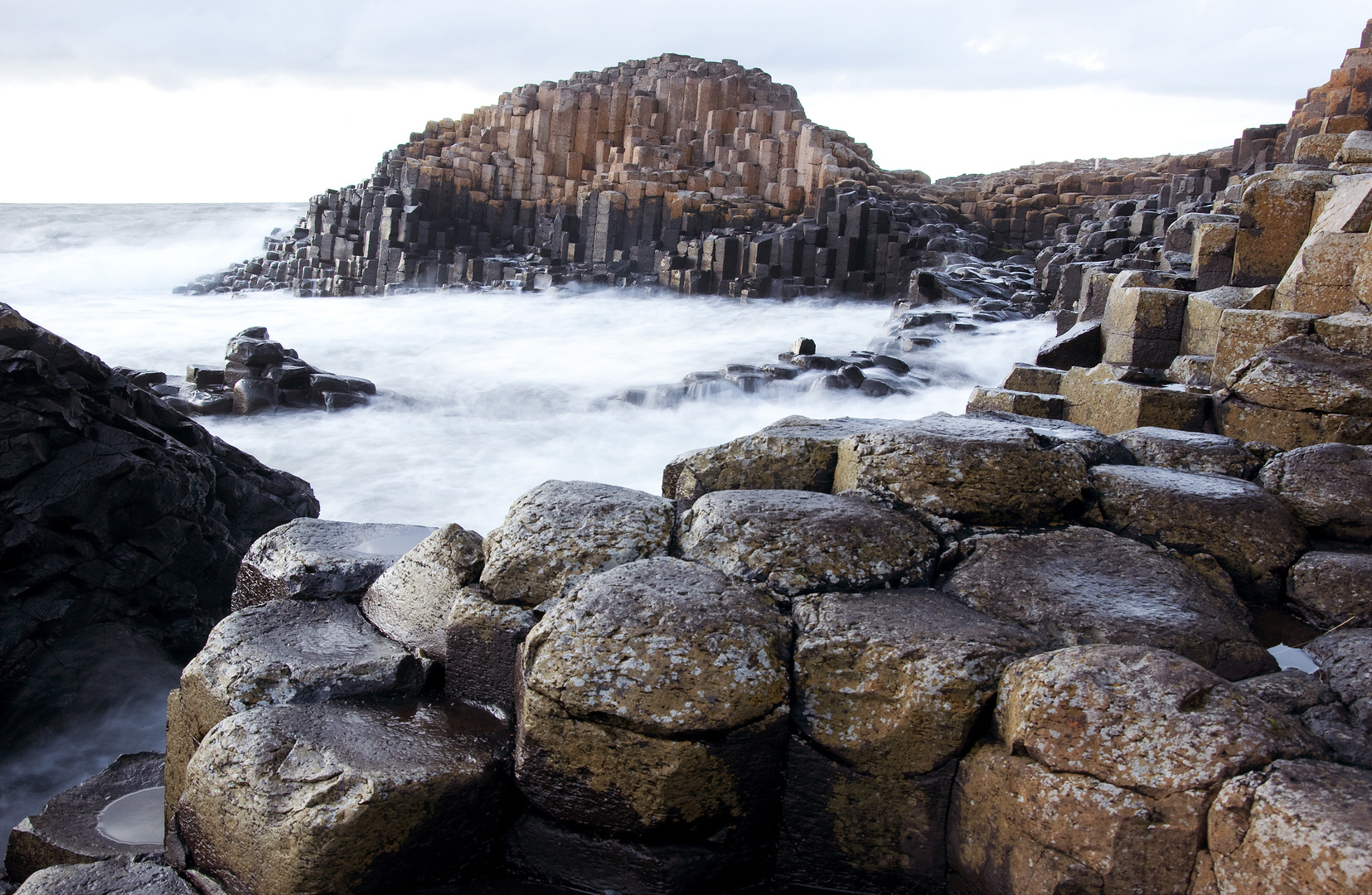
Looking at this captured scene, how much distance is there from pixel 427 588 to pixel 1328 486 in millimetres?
3098

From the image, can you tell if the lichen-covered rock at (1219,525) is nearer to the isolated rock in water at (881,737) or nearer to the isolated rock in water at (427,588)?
the isolated rock in water at (881,737)

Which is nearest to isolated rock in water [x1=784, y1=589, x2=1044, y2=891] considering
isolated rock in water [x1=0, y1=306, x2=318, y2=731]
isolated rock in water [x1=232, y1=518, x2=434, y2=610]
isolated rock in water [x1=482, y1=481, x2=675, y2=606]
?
isolated rock in water [x1=482, y1=481, x2=675, y2=606]

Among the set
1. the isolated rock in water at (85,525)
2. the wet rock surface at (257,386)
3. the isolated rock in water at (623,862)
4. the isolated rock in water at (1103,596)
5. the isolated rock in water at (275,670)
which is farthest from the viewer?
the wet rock surface at (257,386)

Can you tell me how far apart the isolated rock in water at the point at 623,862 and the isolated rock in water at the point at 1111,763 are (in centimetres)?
63

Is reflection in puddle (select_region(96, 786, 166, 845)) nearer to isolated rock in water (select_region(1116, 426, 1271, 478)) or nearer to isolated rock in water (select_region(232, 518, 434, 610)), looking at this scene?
isolated rock in water (select_region(232, 518, 434, 610))

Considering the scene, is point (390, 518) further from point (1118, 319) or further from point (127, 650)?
point (1118, 319)

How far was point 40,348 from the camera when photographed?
17.9ft

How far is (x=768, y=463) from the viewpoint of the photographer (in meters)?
3.40

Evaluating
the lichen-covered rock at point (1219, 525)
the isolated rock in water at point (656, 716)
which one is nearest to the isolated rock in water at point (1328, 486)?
the lichen-covered rock at point (1219, 525)

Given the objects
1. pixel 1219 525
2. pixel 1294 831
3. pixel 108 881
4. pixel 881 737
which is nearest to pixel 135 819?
pixel 108 881

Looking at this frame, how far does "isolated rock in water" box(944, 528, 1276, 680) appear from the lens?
2.47 meters

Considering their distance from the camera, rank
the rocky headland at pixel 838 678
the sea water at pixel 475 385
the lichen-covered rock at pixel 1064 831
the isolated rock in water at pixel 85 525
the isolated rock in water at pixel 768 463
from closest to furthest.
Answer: the lichen-covered rock at pixel 1064 831
the rocky headland at pixel 838 678
the isolated rock in water at pixel 768 463
the isolated rock in water at pixel 85 525
the sea water at pixel 475 385

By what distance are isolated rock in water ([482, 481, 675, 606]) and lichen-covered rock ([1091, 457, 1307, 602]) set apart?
1512 millimetres

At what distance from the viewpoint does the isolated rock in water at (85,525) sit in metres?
4.94
